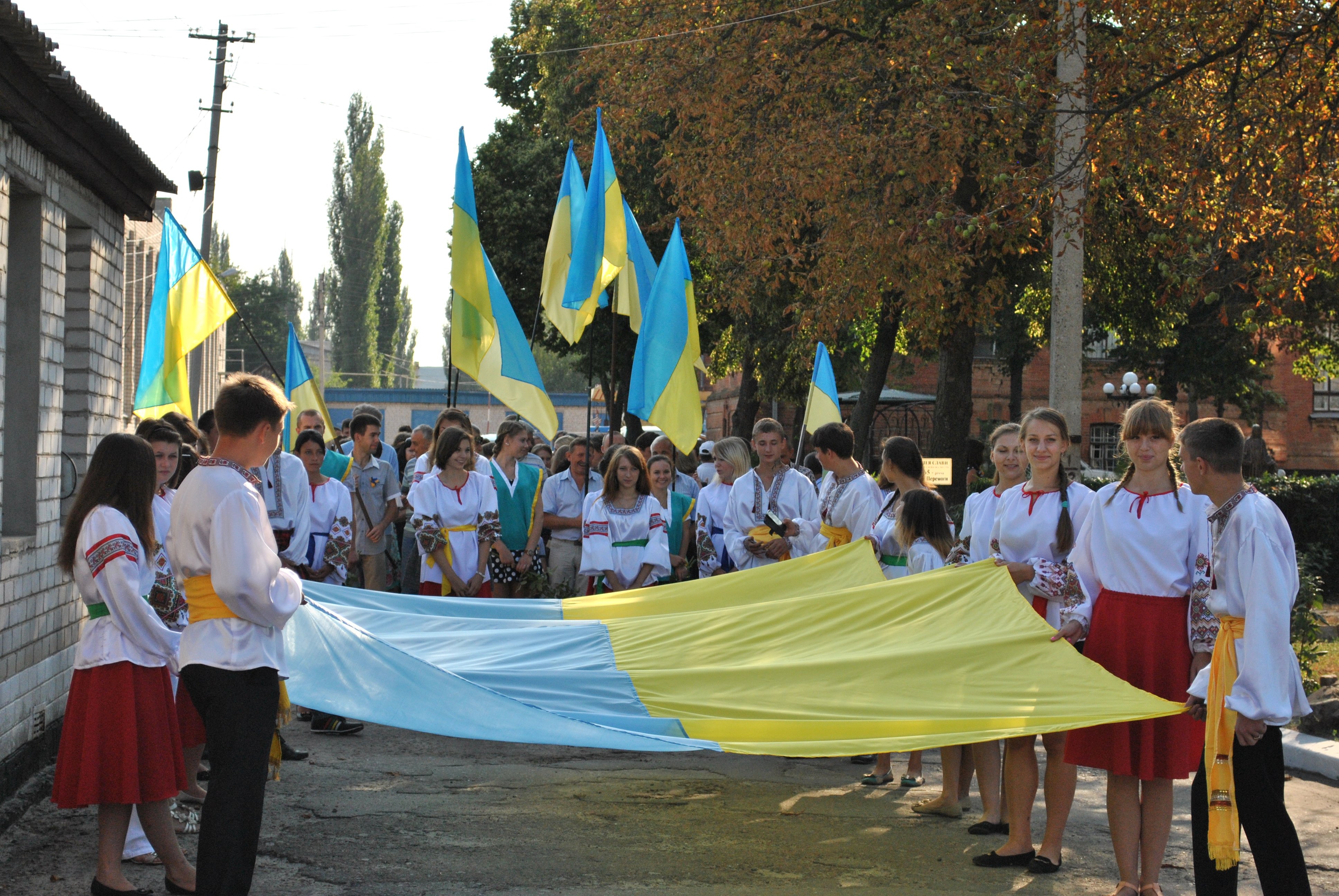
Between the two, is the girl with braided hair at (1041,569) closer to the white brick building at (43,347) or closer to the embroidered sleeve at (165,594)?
the embroidered sleeve at (165,594)

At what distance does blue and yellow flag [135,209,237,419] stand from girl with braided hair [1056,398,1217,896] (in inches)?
248

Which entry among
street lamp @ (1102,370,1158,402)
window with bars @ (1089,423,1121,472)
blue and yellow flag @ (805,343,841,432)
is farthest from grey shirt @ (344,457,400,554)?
window with bars @ (1089,423,1121,472)

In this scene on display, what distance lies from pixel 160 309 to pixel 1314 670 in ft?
31.3

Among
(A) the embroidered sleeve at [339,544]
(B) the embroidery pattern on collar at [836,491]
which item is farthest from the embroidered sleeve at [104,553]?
(B) the embroidery pattern on collar at [836,491]

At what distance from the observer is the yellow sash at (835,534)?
802 cm

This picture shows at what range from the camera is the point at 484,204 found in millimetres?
30938

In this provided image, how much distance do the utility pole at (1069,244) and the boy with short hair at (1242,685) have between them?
19.8ft

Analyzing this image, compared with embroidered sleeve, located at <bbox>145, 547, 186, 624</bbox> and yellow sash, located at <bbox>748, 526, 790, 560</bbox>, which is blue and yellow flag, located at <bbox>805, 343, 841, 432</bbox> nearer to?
yellow sash, located at <bbox>748, 526, 790, 560</bbox>

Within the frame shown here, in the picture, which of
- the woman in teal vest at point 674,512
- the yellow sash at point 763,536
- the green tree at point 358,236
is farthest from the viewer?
the green tree at point 358,236

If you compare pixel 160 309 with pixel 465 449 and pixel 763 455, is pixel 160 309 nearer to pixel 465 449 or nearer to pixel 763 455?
pixel 465 449

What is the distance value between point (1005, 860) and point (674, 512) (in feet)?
15.0

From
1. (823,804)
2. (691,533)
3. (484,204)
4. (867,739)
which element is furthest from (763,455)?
(484,204)

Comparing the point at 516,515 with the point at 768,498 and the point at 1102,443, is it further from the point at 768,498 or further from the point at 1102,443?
the point at 1102,443

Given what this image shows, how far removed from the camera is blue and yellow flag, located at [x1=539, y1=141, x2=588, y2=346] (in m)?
9.41
